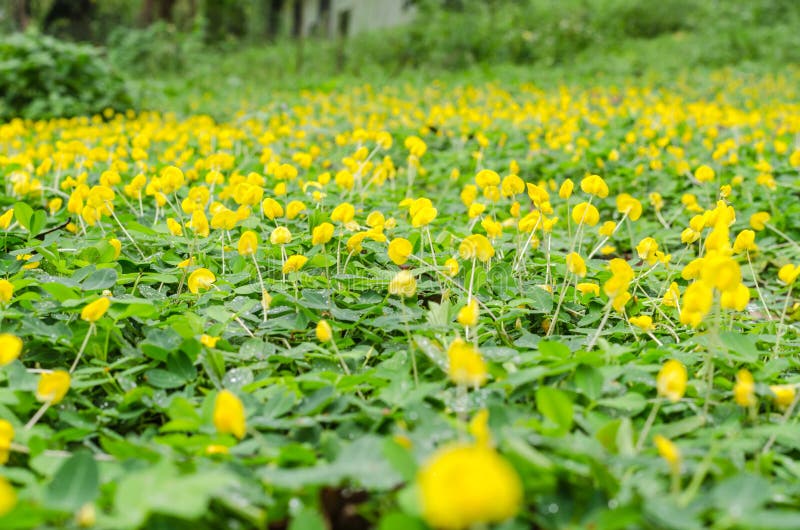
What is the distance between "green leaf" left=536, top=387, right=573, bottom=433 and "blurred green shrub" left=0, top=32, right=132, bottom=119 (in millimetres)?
6854

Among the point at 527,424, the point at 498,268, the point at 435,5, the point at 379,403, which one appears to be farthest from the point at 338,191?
the point at 435,5

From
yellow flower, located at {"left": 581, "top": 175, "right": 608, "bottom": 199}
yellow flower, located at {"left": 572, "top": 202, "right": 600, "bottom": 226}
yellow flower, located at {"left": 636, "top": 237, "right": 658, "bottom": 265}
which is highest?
yellow flower, located at {"left": 581, "top": 175, "right": 608, "bottom": 199}

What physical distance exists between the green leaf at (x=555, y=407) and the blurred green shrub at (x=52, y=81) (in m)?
6.85

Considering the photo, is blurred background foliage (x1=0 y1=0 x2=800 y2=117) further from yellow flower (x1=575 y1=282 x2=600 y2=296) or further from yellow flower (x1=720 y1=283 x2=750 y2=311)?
yellow flower (x1=720 y1=283 x2=750 y2=311)

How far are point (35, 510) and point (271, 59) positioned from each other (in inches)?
592

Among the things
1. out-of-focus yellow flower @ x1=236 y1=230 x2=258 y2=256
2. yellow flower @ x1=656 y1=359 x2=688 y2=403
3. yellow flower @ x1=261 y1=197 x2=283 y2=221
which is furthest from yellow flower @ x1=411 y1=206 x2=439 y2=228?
yellow flower @ x1=656 y1=359 x2=688 y2=403

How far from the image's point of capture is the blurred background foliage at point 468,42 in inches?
478

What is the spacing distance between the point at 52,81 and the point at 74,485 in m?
7.30

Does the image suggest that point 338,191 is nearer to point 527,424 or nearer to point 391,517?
point 527,424

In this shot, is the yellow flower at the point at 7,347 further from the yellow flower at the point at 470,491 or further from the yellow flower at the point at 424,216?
the yellow flower at the point at 424,216

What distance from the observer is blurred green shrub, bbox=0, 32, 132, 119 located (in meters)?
7.11

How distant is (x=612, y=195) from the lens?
3.72 metres

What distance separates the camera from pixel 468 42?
13117 mm

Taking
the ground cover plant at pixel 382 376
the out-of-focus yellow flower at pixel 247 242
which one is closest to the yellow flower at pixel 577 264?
the ground cover plant at pixel 382 376
